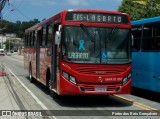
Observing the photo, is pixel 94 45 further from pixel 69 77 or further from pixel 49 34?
pixel 49 34

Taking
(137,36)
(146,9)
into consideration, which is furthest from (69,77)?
(146,9)

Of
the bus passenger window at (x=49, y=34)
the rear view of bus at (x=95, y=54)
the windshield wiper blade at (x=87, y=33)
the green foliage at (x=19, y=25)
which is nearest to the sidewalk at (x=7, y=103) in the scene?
the rear view of bus at (x=95, y=54)

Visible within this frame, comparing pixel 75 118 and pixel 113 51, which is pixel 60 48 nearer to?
pixel 113 51

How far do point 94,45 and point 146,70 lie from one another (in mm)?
3174

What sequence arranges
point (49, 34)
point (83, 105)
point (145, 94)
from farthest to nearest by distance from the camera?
point (145, 94), point (49, 34), point (83, 105)

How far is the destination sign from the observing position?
13.3 m

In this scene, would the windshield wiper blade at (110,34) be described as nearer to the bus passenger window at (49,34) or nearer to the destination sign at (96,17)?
the destination sign at (96,17)

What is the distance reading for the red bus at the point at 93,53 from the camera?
510 inches

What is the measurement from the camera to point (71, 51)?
42.8 ft

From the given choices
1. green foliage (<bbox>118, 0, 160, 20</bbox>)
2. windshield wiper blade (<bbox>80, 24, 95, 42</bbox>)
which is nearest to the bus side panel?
windshield wiper blade (<bbox>80, 24, 95, 42</bbox>)

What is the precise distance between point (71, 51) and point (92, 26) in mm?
1060

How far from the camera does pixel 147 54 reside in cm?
1536

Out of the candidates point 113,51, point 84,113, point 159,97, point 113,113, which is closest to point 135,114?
point 113,113

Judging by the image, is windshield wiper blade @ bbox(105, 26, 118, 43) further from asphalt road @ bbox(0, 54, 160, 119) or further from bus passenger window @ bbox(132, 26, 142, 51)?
bus passenger window @ bbox(132, 26, 142, 51)
